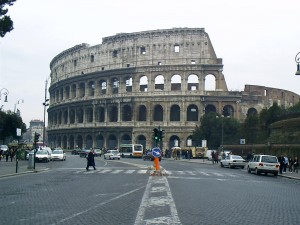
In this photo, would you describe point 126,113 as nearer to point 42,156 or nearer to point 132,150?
point 132,150

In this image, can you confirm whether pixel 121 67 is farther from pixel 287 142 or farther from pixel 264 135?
pixel 287 142

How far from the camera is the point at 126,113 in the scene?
74812 mm

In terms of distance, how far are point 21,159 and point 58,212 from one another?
3686 cm

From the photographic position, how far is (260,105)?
241 ft

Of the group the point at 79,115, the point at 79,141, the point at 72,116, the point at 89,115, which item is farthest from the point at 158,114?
the point at 72,116

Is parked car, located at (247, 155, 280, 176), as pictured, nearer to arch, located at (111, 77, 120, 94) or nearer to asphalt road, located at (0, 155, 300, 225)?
asphalt road, located at (0, 155, 300, 225)

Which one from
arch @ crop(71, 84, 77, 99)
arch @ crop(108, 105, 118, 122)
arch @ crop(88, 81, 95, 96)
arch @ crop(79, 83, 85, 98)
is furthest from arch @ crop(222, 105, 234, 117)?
arch @ crop(71, 84, 77, 99)

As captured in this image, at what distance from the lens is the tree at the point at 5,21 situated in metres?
21.3

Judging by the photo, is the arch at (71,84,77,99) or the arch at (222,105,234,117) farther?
the arch at (71,84,77,99)

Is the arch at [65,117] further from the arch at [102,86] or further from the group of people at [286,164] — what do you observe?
the group of people at [286,164]

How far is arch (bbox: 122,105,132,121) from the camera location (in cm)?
7403

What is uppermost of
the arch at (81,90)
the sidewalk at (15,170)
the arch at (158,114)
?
the arch at (81,90)

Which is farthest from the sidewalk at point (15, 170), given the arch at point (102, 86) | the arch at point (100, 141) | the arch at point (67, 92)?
the arch at point (67, 92)

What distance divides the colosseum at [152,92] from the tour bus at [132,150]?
563 cm
